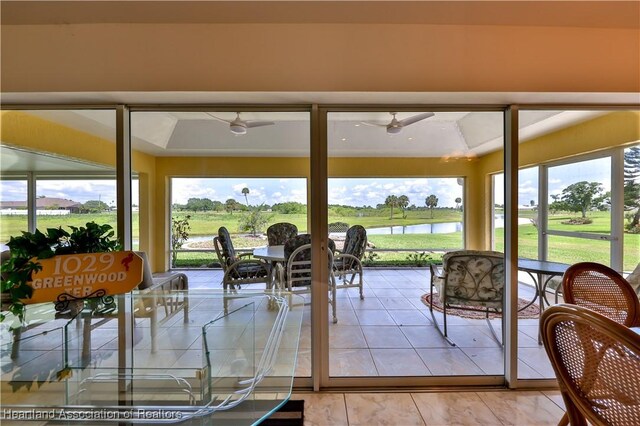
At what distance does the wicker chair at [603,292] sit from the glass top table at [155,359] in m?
1.72

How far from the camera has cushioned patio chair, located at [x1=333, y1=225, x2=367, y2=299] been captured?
2.72m

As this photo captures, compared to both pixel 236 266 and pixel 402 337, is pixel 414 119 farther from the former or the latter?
pixel 236 266

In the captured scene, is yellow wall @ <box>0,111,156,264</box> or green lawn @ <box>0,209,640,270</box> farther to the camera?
green lawn @ <box>0,209,640,270</box>

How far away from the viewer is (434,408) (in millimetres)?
1880

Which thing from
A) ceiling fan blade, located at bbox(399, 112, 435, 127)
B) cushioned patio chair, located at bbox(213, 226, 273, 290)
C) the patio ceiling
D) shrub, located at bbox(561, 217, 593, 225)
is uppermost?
ceiling fan blade, located at bbox(399, 112, 435, 127)

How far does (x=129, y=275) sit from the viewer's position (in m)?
1.61

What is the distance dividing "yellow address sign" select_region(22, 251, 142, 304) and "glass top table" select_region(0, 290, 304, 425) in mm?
352

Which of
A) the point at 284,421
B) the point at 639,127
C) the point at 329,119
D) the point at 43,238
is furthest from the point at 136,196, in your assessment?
the point at 639,127

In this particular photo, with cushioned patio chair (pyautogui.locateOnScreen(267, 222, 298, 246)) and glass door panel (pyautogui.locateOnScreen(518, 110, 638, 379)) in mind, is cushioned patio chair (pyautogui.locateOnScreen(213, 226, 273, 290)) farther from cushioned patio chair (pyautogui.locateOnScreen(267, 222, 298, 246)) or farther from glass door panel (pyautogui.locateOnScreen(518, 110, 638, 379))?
glass door panel (pyautogui.locateOnScreen(518, 110, 638, 379))

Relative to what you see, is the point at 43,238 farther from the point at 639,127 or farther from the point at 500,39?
the point at 639,127

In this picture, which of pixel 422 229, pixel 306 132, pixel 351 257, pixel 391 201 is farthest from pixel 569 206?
pixel 306 132

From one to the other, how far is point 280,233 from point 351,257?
0.79 meters

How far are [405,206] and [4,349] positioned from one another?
10.9 ft

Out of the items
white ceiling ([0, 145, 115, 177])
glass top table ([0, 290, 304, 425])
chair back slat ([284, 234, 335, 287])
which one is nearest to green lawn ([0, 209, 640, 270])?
chair back slat ([284, 234, 335, 287])
